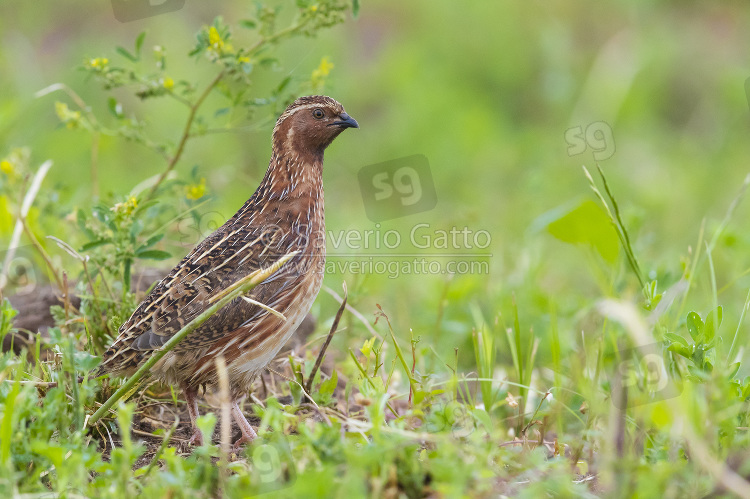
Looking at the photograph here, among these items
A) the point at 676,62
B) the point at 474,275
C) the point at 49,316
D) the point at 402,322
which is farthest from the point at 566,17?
the point at 49,316

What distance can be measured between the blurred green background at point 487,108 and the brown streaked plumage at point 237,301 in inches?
95.5

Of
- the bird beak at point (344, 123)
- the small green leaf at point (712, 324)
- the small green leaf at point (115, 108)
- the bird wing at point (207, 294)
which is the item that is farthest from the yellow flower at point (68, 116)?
the small green leaf at point (712, 324)

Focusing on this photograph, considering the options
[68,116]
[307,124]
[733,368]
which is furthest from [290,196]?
[733,368]

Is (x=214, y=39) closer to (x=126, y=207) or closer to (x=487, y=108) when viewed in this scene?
(x=126, y=207)

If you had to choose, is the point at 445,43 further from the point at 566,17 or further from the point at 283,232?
the point at 283,232

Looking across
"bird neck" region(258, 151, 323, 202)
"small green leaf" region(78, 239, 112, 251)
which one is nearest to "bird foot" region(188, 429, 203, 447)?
"small green leaf" region(78, 239, 112, 251)

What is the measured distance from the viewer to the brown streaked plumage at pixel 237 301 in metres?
4.09

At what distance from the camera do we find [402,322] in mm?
6355

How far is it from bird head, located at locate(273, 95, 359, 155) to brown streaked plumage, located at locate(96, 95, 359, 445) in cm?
22

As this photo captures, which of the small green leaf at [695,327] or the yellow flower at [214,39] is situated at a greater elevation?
the yellow flower at [214,39]

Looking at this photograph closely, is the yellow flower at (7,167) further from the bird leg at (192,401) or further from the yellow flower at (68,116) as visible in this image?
the bird leg at (192,401)

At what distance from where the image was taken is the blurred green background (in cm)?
847

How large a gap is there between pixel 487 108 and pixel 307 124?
6.19 m

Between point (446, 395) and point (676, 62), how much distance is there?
7821 mm
